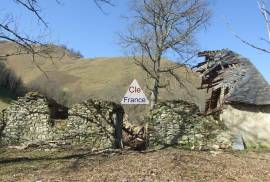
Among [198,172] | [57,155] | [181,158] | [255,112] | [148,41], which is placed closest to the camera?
[198,172]

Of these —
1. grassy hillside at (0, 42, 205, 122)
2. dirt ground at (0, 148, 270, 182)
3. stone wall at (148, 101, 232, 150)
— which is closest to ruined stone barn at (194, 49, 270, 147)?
stone wall at (148, 101, 232, 150)

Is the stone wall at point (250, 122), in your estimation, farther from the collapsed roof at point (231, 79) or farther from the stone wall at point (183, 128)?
the stone wall at point (183, 128)

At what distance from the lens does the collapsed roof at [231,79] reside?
749 inches

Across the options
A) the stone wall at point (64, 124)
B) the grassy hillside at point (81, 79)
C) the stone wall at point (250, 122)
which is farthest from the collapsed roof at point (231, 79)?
the grassy hillside at point (81, 79)

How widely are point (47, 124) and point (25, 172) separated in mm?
6072

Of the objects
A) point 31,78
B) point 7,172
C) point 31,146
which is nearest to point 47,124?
point 31,146

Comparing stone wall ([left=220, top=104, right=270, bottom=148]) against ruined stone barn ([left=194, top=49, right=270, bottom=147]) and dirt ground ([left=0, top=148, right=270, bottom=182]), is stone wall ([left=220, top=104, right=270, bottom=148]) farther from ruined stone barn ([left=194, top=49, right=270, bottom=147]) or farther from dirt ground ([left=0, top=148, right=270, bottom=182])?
dirt ground ([left=0, top=148, right=270, bottom=182])

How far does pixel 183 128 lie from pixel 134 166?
5247mm

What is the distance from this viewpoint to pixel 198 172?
38.1 feet

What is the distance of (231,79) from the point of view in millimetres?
20797

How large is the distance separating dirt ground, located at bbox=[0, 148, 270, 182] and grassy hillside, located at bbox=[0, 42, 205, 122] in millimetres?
15719

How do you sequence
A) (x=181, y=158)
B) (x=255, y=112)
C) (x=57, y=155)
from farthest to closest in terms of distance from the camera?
(x=255, y=112) < (x=57, y=155) < (x=181, y=158)

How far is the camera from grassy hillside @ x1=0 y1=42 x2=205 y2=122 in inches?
1834

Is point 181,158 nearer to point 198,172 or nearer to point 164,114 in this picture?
point 198,172
